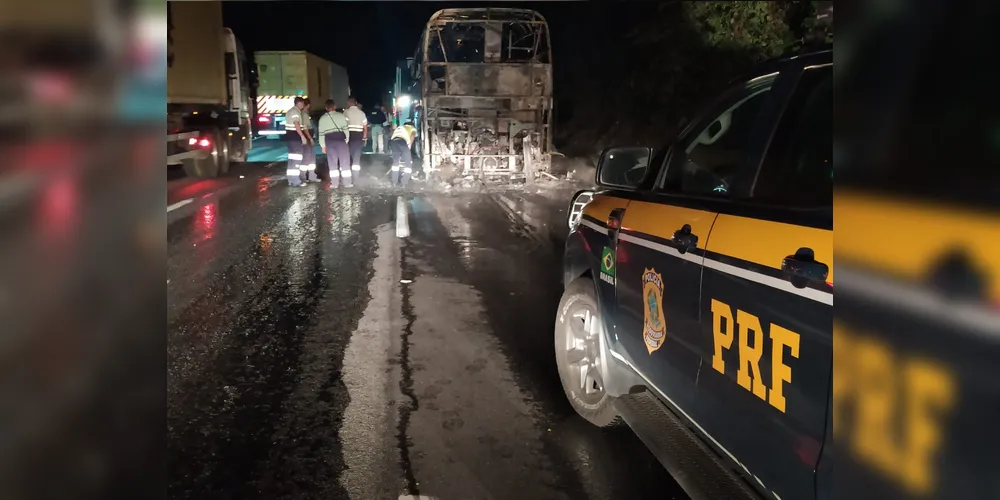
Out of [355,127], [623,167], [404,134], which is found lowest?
[623,167]

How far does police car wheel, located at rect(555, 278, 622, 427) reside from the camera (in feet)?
13.3

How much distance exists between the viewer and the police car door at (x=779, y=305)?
6.96 ft

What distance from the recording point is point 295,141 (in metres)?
15.4

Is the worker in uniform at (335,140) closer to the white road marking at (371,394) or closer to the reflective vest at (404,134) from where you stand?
the reflective vest at (404,134)

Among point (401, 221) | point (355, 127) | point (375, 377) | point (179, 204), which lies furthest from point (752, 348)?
point (355, 127)

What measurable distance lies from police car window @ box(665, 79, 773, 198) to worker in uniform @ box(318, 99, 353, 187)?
11945 millimetres

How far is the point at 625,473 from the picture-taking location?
3.68 m

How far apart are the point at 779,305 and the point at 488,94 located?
562 inches

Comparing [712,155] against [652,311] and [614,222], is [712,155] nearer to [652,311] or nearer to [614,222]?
[614,222]

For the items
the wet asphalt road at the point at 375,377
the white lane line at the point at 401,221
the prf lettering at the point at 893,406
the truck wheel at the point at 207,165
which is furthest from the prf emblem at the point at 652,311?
the truck wheel at the point at 207,165

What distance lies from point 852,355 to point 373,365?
387 centimetres

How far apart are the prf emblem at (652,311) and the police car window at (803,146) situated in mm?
614

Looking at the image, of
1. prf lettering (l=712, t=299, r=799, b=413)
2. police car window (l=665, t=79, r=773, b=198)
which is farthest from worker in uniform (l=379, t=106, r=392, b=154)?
prf lettering (l=712, t=299, r=799, b=413)

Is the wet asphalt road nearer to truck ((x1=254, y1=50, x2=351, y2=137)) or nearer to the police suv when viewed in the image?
the police suv
